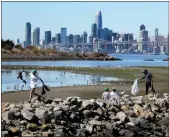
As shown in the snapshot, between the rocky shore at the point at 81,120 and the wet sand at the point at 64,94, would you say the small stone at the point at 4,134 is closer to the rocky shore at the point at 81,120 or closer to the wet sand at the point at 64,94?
the rocky shore at the point at 81,120

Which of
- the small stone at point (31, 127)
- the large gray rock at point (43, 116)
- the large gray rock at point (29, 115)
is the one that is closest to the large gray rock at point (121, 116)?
the large gray rock at point (43, 116)

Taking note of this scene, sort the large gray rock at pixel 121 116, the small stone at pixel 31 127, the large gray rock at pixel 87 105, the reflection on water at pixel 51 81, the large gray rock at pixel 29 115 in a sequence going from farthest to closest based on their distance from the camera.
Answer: the reflection on water at pixel 51 81 → the large gray rock at pixel 87 105 → the large gray rock at pixel 121 116 → the large gray rock at pixel 29 115 → the small stone at pixel 31 127

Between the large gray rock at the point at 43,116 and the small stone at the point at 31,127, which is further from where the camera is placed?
the large gray rock at the point at 43,116

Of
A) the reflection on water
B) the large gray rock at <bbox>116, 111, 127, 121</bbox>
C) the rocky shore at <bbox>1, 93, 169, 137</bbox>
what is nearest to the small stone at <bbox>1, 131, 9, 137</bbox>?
the rocky shore at <bbox>1, 93, 169, 137</bbox>

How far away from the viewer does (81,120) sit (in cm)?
1476

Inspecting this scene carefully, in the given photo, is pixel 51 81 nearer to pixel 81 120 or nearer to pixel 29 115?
pixel 81 120

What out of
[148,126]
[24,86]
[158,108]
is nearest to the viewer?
[148,126]

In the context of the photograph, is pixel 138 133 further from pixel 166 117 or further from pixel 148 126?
pixel 166 117

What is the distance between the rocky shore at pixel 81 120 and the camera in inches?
517

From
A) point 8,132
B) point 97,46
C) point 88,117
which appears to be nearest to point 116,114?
point 88,117

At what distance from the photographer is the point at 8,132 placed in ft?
40.0

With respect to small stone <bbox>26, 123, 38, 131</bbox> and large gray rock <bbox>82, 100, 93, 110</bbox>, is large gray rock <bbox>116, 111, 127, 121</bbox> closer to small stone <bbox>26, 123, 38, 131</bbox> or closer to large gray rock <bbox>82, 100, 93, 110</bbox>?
large gray rock <bbox>82, 100, 93, 110</bbox>

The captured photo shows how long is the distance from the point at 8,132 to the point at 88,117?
3.63 metres

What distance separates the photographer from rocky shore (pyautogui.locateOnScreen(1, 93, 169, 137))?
13133 millimetres
